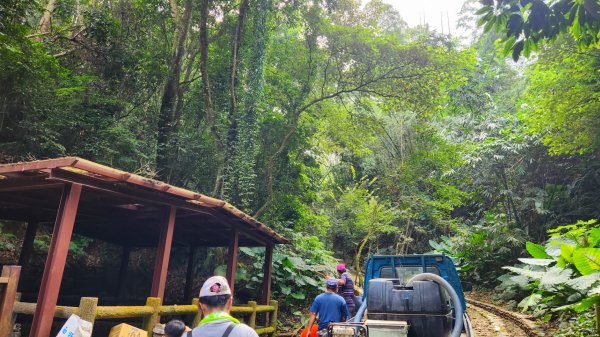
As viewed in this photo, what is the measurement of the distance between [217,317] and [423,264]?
19.2 feet

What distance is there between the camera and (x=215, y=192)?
13.3 m

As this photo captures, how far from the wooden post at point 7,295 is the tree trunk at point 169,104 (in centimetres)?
871

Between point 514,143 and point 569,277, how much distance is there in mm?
12492

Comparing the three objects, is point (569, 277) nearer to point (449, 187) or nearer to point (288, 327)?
point (288, 327)

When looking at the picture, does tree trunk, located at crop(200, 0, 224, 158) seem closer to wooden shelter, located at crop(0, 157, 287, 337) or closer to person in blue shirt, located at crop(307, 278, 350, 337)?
wooden shelter, located at crop(0, 157, 287, 337)

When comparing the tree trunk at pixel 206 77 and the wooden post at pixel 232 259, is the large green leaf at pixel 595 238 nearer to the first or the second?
the wooden post at pixel 232 259

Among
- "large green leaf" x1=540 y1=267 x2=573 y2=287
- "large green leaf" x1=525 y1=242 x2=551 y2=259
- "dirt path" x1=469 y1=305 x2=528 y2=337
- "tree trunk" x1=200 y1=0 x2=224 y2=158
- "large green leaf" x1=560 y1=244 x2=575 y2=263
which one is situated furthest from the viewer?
"tree trunk" x1=200 y1=0 x2=224 y2=158

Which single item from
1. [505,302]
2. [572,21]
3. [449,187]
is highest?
[449,187]

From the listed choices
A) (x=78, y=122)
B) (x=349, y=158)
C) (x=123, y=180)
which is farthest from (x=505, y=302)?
(x=349, y=158)

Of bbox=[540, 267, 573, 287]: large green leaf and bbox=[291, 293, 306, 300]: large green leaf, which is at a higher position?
bbox=[540, 267, 573, 287]: large green leaf

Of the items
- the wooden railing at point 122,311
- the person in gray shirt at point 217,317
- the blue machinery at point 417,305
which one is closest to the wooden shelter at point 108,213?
the wooden railing at point 122,311

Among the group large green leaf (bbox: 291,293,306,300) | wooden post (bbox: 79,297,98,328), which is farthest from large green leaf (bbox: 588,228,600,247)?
wooden post (bbox: 79,297,98,328)

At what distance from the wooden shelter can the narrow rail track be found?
18.7 feet

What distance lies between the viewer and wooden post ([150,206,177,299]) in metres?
6.30
